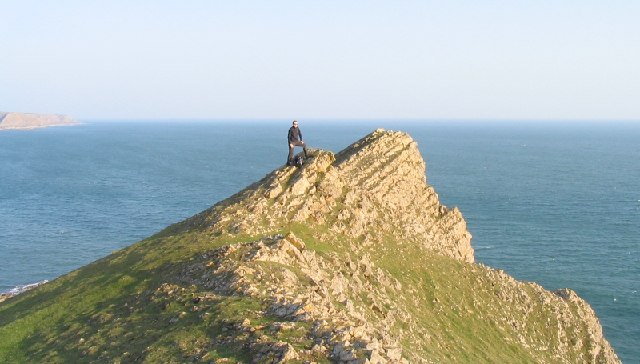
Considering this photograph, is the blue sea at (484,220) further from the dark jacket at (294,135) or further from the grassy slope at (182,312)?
the dark jacket at (294,135)

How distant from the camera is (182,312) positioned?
2745 cm

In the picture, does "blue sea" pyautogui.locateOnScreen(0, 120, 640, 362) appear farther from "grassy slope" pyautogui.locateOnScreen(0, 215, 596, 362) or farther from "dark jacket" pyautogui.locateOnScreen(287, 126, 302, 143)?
"dark jacket" pyautogui.locateOnScreen(287, 126, 302, 143)

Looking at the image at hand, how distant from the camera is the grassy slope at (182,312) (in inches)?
1016

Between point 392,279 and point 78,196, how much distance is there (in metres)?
136

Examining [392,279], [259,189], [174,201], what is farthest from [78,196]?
[392,279]

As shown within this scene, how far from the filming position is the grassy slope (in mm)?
25797

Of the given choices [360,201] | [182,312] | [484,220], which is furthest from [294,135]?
[484,220]

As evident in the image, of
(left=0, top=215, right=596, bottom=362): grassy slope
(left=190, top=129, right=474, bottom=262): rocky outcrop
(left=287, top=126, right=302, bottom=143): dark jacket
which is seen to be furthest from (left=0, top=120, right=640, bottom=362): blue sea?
(left=287, top=126, right=302, bottom=143): dark jacket

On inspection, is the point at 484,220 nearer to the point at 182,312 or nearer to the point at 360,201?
the point at 360,201

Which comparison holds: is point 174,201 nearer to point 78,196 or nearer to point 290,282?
point 78,196

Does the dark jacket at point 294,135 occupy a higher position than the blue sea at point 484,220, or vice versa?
the dark jacket at point 294,135

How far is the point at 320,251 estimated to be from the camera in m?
40.6

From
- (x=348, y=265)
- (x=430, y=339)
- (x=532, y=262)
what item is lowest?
(x=532, y=262)

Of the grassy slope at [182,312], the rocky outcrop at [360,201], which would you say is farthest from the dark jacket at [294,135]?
the grassy slope at [182,312]
